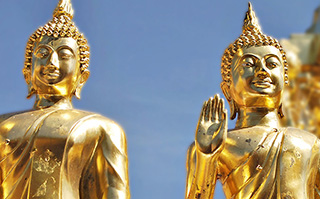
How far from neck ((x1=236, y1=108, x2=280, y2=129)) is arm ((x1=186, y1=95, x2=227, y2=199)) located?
1.61 feet

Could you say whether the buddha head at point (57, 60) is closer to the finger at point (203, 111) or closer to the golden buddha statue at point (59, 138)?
the golden buddha statue at point (59, 138)

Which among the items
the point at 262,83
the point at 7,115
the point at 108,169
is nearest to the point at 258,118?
the point at 262,83

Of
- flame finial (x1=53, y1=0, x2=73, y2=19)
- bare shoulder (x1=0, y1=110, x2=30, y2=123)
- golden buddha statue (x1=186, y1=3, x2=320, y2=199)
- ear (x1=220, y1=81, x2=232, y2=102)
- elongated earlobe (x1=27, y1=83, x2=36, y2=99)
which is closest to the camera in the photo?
golden buddha statue (x1=186, y1=3, x2=320, y2=199)

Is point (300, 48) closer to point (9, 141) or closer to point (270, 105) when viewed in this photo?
point (270, 105)

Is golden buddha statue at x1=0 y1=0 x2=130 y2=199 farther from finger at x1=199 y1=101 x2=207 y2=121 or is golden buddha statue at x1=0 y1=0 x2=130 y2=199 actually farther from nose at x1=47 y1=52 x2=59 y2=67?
finger at x1=199 y1=101 x2=207 y2=121

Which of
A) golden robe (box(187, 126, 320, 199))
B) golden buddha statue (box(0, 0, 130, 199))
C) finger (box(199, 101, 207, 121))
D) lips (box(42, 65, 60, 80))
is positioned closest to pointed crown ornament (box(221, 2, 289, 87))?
golden robe (box(187, 126, 320, 199))

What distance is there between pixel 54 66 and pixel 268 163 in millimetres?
1301

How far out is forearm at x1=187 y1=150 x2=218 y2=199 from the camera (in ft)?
13.5

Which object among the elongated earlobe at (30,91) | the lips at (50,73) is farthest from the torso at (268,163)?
the elongated earlobe at (30,91)

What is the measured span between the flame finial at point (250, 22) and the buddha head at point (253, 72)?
5cm

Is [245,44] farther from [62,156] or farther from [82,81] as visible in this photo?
[62,156]

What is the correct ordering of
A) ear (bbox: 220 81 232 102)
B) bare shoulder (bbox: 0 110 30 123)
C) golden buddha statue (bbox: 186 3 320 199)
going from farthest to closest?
ear (bbox: 220 81 232 102), bare shoulder (bbox: 0 110 30 123), golden buddha statue (bbox: 186 3 320 199)

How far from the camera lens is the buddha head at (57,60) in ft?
14.9

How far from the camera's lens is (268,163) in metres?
4.26
